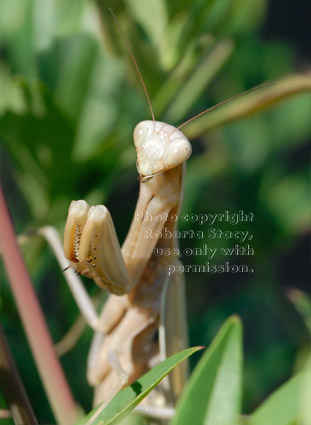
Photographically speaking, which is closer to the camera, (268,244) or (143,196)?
(143,196)

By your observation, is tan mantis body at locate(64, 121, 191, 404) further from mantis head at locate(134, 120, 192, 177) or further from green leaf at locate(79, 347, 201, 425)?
green leaf at locate(79, 347, 201, 425)

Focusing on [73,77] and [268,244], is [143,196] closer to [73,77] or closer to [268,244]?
[73,77]

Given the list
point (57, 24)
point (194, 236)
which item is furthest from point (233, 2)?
point (194, 236)

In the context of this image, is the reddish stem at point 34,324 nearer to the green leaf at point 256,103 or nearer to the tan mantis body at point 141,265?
the tan mantis body at point 141,265

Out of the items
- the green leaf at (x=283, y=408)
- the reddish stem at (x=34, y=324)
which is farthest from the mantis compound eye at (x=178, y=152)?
the green leaf at (x=283, y=408)

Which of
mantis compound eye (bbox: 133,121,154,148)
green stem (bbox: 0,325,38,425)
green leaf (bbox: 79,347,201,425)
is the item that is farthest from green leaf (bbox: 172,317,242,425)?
mantis compound eye (bbox: 133,121,154,148)
